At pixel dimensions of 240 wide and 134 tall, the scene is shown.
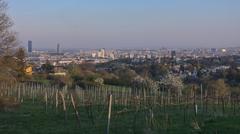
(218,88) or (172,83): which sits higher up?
(172,83)

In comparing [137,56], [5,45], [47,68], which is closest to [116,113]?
[5,45]

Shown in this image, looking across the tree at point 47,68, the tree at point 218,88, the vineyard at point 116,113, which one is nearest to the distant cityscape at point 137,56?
the tree at point 47,68

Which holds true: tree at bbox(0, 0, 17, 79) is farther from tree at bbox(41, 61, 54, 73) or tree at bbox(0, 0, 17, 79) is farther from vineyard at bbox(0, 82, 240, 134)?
tree at bbox(41, 61, 54, 73)

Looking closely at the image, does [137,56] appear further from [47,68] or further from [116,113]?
[116,113]

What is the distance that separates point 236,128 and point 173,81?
134 ft

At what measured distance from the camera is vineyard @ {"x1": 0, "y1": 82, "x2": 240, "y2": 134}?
20.2 metres

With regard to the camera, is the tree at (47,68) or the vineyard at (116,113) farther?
the tree at (47,68)

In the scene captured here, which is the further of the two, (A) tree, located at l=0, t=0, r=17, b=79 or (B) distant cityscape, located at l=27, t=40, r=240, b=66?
(B) distant cityscape, located at l=27, t=40, r=240, b=66

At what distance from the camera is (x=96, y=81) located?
221 feet

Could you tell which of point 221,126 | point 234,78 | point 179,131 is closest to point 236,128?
point 221,126

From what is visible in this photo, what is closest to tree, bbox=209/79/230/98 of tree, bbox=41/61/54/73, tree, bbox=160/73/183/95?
tree, bbox=160/73/183/95

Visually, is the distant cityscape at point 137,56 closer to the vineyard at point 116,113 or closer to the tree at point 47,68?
the tree at point 47,68

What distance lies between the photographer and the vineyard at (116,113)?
20.2 m

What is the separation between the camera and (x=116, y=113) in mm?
30172
